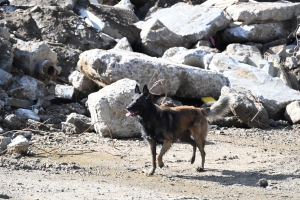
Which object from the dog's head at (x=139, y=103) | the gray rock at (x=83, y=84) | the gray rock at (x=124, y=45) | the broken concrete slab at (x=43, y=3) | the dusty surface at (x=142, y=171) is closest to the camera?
the dusty surface at (x=142, y=171)

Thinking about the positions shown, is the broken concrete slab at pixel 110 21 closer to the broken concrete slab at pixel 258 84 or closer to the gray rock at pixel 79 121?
Answer: the broken concrete slab at pixel 258 84

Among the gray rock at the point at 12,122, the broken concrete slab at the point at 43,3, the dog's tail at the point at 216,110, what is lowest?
the broken concrete slab at the point at 43,3

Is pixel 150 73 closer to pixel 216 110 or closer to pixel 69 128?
pixel 69 128

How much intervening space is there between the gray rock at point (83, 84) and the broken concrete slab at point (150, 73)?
15.1 inches

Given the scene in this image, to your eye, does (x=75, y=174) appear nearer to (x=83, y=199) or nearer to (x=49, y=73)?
(x=83, y=199)

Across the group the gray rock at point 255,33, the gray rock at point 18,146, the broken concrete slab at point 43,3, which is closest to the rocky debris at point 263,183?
the gray rock at point 18,146

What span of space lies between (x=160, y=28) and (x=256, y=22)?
2.91 m

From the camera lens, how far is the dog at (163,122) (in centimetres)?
950

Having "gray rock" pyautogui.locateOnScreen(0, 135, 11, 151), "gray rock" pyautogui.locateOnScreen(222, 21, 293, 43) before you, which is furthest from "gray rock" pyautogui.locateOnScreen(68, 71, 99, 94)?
"gray rock" pyautogui.locateOnScreen(222, 21, 293, 43)

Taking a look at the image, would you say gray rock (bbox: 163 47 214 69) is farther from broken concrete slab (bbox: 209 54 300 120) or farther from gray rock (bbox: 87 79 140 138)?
gray rock (bbox: 87 79 140 138)

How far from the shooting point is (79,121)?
12430 millimetres

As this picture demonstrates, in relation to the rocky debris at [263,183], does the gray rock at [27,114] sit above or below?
below

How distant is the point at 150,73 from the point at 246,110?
2.02 metres

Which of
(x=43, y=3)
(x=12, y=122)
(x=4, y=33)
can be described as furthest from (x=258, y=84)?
(x=43, y=3)
